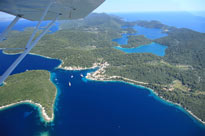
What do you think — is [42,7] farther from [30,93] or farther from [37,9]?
[30,93]

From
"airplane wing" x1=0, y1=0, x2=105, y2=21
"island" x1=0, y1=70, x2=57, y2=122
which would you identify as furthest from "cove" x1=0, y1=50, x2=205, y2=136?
"airplane wing" x1=0, y1=0, x2=105, y2=21

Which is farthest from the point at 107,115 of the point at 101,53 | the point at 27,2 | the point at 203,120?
the point at 101,53

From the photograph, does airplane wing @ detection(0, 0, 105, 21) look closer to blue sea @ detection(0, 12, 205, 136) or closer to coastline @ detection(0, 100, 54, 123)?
blue sea @ detection(0, 12, 205, 136)

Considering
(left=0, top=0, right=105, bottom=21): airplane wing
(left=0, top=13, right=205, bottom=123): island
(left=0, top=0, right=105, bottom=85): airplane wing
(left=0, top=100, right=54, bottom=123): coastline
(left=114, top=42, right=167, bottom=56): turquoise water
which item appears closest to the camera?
(left=0, top=0, right=105, bottom=85): airplane wing

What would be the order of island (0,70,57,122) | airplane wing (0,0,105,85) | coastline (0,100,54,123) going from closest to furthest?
airplane wing (0,0,105,85) → coastline (0,100,54,123) → island (0,70,57,122)

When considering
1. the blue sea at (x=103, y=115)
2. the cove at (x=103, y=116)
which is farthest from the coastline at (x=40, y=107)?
the cove at (x=103, y=116)

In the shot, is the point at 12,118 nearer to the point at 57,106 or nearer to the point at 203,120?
the point at 57,106

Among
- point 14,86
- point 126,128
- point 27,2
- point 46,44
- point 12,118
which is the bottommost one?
point 126,128

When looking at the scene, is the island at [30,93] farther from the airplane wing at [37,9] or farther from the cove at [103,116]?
the airplane wing at [37,9]
